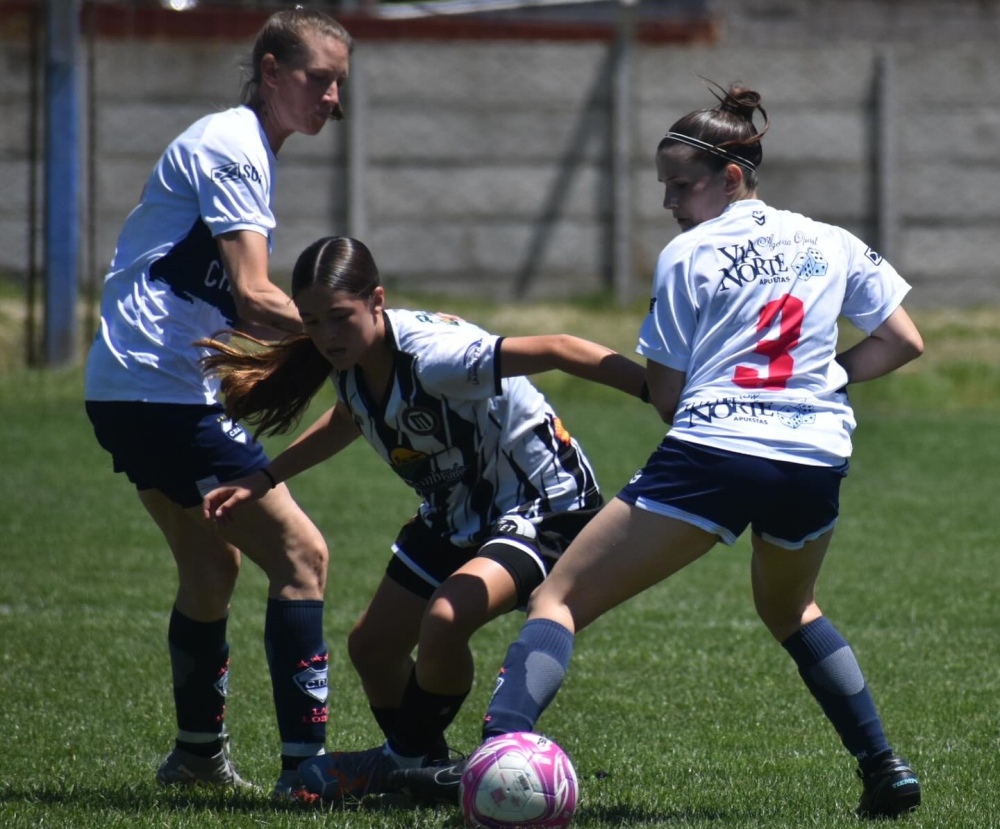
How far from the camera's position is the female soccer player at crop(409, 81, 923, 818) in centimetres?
331

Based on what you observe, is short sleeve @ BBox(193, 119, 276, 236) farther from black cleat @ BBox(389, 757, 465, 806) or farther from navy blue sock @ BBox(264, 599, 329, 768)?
black cleat @ BBox(389, 757, 465, 806)

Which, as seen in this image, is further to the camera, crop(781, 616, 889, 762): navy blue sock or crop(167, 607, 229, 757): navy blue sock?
crop(167, 607, 229, 757): navy blue sock

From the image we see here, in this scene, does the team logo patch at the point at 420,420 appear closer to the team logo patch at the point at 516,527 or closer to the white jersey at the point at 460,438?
the white jersey at the point at 460,438

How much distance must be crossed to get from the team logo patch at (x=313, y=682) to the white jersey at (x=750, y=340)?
1.19 metres

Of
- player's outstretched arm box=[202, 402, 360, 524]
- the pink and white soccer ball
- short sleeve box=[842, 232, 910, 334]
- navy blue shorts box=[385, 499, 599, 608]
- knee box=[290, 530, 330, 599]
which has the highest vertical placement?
short sleeve box=[842, 232, 910, 334]

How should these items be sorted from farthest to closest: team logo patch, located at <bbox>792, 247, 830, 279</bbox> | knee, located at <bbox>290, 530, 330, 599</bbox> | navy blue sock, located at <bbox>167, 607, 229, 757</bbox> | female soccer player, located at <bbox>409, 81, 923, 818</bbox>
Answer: navy blue sock, located at <bbox>167, 607, 229, 757</bbox> → knee, located at <bbox>290, 530, 330, 599</bbox> → team logo patch, located at <bbox>792, 247, 830, 279</bbox> → female soccer player, located at <bbox>409, 81, 923, 818</bbox>

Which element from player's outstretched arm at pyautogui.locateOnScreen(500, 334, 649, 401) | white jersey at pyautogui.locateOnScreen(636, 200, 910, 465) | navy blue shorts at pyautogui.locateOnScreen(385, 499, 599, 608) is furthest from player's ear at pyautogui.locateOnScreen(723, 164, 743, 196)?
navy blue shorts at pyautogui.locateOnScreen(385, 499, 599, 608)

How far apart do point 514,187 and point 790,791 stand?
9.68 m

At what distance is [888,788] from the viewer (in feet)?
11.6

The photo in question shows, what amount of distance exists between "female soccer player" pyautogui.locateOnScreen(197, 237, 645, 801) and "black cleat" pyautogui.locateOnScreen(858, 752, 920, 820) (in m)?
0.92

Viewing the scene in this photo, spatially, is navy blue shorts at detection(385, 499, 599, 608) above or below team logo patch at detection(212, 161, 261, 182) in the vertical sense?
below

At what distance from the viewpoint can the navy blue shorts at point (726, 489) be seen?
3.29 metres

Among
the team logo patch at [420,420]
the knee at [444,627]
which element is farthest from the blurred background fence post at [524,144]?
the knee at [444,627]

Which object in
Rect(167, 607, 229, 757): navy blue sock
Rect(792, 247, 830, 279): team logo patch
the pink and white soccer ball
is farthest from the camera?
Rect(167, 607, 229, 757): navy blue sock
